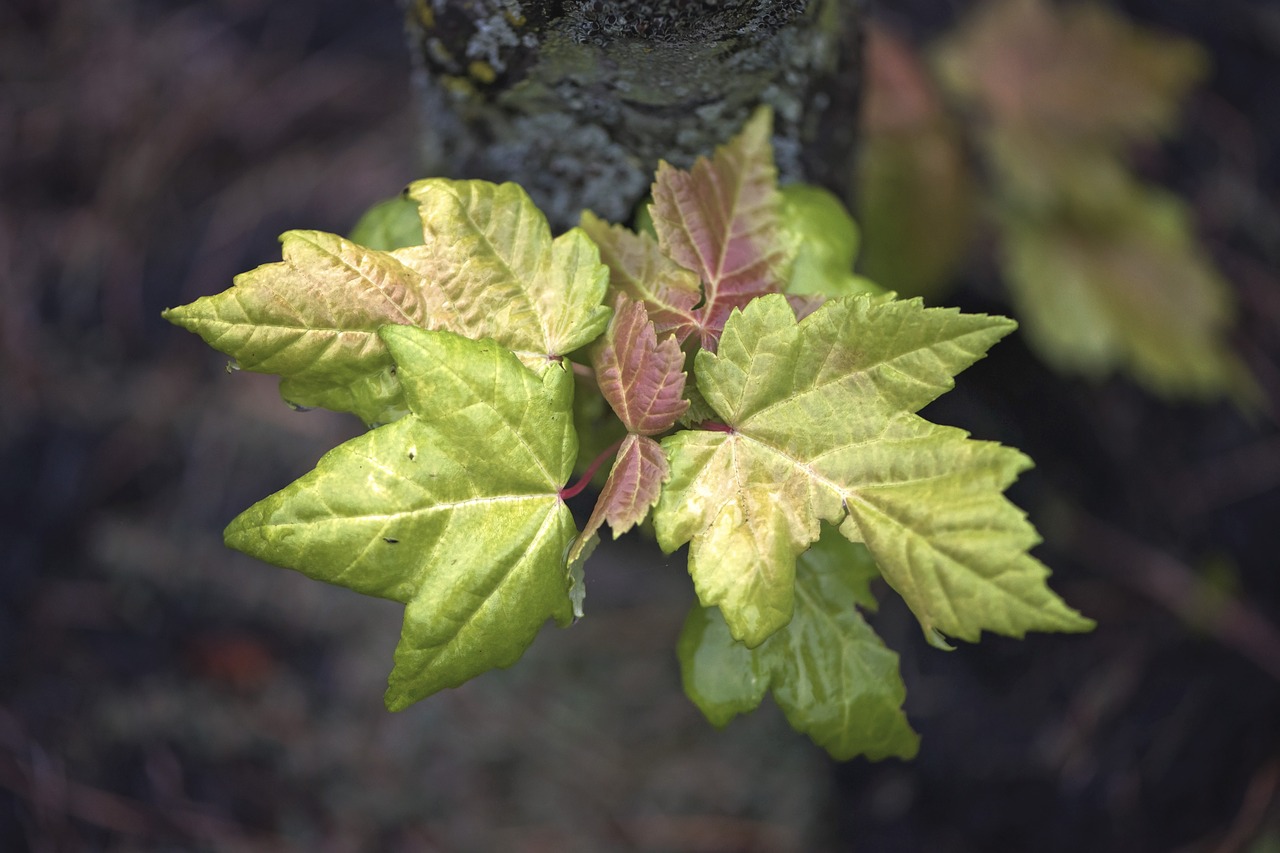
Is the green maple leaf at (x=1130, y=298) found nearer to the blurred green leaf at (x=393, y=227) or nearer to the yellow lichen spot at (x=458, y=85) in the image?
the yellow lichen spot at (x=458, y=85)

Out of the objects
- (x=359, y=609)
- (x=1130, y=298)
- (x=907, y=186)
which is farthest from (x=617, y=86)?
(x=1130, y=298)

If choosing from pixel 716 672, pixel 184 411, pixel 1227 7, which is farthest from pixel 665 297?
pixel 1227 7

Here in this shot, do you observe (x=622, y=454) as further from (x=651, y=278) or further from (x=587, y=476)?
(x=651, y=278)

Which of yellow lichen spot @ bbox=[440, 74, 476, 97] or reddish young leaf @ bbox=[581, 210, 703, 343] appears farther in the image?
yellow lichen spot @ bbox=[440, 74, 476, 97]

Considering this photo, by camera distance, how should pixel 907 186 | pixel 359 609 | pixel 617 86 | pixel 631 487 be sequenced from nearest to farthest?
pixel 631 487
pixel 617 86
pixel 907 186
pixel 359 609

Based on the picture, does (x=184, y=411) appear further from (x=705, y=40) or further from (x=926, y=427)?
(x=926, y=427)

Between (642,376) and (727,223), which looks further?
(727,223)

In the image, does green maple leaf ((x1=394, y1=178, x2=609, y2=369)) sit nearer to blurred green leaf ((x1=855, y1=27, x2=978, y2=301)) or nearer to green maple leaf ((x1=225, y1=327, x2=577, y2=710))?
green maple leaf ((x1=225, y1=327, x2=577, y2=710))

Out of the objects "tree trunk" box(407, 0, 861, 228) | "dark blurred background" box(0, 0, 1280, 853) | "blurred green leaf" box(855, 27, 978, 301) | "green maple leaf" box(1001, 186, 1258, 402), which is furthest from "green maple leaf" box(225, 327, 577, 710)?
"green maple leaf" box(1001, 186, 1258, 402)
